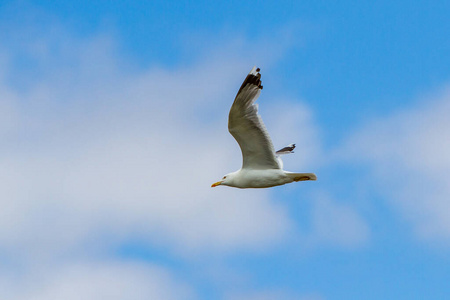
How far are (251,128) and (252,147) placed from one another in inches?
30.6

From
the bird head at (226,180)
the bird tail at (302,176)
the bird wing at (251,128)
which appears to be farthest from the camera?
the bird head at (226,180)

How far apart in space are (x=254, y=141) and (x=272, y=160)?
0.79m

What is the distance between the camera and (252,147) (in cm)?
2003

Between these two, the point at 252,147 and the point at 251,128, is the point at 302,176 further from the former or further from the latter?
the point at 251,128

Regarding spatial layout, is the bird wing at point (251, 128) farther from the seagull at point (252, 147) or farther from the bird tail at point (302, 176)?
the bird tail at point (302, 176)

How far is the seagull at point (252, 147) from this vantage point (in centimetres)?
1916

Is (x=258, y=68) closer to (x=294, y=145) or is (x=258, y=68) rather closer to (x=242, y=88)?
(x=242, y=88)

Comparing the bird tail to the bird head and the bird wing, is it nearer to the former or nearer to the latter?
the bird wing

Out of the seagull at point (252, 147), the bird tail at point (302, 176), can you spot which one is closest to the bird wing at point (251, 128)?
the seagull at point (252, 147)

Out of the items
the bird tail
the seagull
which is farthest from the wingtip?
the bird tail

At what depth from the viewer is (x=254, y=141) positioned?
19.8 metres

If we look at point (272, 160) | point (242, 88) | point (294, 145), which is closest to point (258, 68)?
point (242, 88)

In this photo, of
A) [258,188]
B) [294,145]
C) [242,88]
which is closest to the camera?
[242,88]

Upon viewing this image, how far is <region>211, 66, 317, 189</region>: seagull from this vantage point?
19156 millimetres
